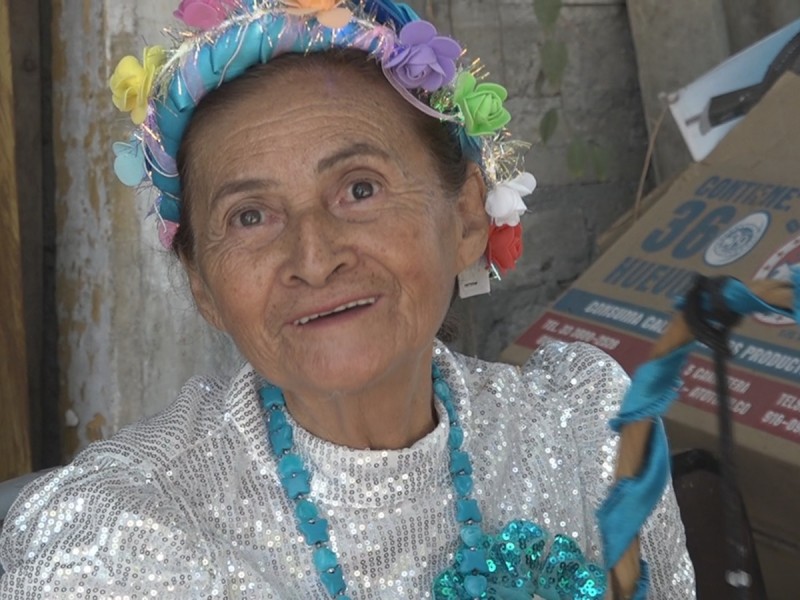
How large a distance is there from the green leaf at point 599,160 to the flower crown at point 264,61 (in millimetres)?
1670

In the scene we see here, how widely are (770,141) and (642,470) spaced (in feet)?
6.19

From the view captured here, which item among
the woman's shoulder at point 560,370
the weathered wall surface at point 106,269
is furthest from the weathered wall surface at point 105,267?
the woman's shoulder at point 560,370

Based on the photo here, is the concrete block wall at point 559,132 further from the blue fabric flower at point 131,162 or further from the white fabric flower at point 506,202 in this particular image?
the blue fabric flower at point 131,162

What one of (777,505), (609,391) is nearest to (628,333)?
(777,505)

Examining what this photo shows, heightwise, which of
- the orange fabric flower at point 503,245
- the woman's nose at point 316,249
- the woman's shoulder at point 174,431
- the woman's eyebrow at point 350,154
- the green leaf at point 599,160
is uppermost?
the woman's eyebrow at point 350,154

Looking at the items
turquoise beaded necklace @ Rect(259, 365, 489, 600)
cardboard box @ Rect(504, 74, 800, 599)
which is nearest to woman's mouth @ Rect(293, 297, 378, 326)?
turquoise beaded necklace @ Rect(259, 365, 489, 600)

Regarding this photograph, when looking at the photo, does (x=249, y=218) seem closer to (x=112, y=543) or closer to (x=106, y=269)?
(x=112, y=543)

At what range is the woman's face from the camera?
1416 millimetres

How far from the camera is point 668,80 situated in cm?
323

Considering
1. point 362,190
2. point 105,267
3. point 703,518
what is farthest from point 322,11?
point 703,518

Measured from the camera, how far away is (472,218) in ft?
5.50

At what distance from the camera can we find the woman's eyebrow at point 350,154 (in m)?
1.48

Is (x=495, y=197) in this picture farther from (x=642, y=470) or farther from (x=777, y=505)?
(x=777, y=505)

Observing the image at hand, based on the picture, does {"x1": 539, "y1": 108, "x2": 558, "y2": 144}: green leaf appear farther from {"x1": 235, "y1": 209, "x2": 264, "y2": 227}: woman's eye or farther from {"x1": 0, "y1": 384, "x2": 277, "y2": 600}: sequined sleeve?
{"x1": 0, "y1": 384, "x2": 277, "y2": 600}: sequined sleeve
